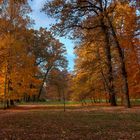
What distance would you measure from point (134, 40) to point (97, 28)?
7.85 meters

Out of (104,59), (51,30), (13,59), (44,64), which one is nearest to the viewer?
(51,30)

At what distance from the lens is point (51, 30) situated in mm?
32719

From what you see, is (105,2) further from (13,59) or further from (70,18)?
(13,59)

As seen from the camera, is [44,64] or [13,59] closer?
[13,59]

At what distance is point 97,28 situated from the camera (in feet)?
122

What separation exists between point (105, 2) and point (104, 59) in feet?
37.3

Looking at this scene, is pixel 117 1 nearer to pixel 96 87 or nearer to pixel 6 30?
pixel 6 30

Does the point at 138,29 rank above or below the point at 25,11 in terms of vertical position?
below

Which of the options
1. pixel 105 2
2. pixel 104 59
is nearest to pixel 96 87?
pixel 104 59

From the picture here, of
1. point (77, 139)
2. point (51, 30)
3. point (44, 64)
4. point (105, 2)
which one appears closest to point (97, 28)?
point (105, 2)

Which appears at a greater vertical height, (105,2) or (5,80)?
(105,2)

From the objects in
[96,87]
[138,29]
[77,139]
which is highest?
[138,29]

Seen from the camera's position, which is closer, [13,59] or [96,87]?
[13,59]

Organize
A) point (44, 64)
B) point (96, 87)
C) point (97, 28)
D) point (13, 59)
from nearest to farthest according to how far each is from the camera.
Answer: point (97, 28), point (13, 59), point (96, 87), point (44, 64)
